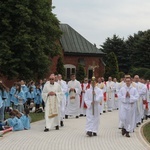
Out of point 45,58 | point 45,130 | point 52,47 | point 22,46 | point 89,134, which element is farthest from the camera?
point 52,47

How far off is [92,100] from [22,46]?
21445 mm

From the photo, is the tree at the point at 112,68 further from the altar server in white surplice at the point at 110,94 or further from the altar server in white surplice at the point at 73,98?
the altar server in white surplice at the point at 73,98

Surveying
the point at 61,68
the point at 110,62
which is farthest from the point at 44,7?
the point at 110,62

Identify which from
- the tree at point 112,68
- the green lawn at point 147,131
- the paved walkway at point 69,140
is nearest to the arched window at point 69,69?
the tree at point 112,68

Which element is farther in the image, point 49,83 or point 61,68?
point 61,68

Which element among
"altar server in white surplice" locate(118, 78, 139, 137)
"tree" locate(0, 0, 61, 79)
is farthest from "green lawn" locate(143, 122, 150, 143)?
"tree" locate(0, 0, 61, 79)

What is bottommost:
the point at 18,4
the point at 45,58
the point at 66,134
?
the point at 66,134

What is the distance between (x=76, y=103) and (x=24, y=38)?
45.0ft

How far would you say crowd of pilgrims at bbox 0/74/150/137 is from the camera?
48.1 feet

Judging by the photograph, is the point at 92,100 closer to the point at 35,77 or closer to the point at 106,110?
the point at 106,110

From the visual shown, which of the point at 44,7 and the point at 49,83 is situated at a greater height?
the point at 44,7

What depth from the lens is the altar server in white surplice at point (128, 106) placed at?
47.4ft

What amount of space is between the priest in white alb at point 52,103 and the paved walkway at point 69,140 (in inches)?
17.2

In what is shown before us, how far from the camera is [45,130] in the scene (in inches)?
611
